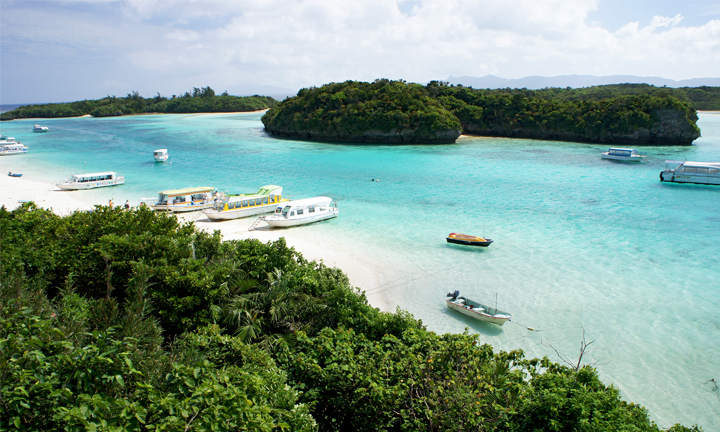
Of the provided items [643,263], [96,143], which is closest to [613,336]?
[643,263]

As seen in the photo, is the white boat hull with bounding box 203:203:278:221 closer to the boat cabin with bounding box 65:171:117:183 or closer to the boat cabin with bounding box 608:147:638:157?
the boat cabin with bounding box 65:171:117:183

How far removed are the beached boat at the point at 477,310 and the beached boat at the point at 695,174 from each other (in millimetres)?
34009

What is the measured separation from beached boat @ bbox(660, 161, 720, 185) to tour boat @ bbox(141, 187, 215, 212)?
40.8 m

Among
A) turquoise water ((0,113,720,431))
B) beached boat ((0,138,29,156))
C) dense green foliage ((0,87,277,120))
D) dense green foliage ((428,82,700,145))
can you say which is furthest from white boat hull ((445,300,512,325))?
dense green foliage ((0,87,277,120))

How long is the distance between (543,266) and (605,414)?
13.3m

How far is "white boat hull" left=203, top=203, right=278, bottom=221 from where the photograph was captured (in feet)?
86.8

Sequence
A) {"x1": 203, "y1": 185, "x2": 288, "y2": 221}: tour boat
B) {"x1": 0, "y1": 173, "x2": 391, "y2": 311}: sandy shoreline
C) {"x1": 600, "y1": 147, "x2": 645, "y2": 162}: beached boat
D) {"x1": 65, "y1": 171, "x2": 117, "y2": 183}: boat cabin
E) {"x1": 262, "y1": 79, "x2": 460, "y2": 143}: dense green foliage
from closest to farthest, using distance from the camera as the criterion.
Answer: {"x1": 0, "y1": 173, "x2": 391, "y2": 311}: sandy shoreline → {"x1": 203, "y1": 185, "x2": 288, "y2": 221}: tour boat → {"x1": 65, "y1": 171, "x2": 117, "y2": 183}: boat cabin → {"x1": 600, "y1": 147, "x2": 645, "y2": 162}: beached boat → {"x1": 262, "y1": 79, "x2": 460, "y2": 143}: dense green foliage

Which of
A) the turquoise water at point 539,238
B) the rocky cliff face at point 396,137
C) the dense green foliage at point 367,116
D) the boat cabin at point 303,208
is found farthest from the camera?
the rocky cliff face at point 396,137

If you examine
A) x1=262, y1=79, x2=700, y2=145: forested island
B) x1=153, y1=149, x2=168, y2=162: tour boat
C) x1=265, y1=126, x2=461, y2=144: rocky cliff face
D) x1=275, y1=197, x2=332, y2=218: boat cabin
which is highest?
x1=262, y1=79, x2=700, y2=145: forested island

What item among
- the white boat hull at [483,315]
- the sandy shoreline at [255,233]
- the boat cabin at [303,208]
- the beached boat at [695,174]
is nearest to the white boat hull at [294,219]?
the boat cabin at [303,208]

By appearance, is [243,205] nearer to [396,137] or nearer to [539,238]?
[539,238]

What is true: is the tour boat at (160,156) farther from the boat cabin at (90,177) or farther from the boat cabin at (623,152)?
the boat cabin at (623,152)

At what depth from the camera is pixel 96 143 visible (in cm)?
6744

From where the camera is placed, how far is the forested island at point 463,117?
65.4m
